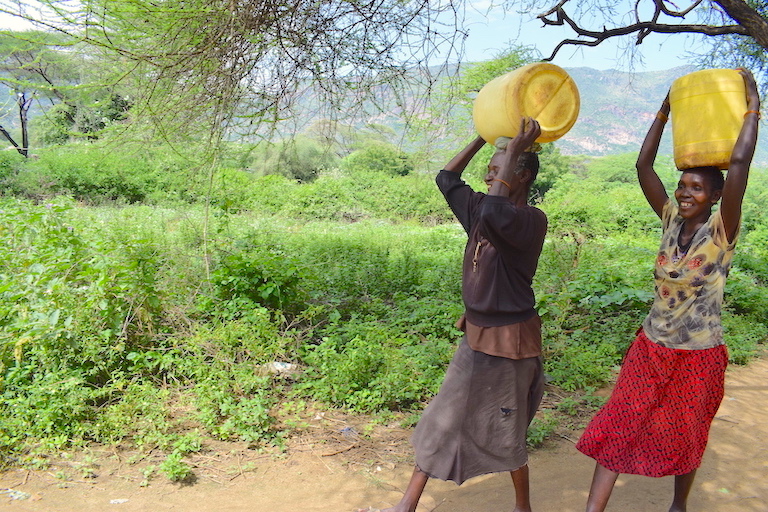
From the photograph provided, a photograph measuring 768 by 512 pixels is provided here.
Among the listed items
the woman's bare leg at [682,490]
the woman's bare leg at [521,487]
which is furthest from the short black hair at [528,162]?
the woman's bare leg at [682,490]

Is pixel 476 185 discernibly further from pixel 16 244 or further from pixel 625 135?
pixel 625 135

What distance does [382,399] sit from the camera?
3918 millimetres

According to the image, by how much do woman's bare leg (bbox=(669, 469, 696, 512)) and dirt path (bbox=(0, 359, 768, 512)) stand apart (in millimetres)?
268

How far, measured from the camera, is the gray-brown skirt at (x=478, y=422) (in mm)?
2344

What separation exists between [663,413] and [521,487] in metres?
0.66

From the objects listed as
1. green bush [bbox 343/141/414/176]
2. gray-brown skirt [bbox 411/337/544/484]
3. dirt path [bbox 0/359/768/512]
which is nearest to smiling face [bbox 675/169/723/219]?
gray-brown skirt [bbox 411/337/544/484]

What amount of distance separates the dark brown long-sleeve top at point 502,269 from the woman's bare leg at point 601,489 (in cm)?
58

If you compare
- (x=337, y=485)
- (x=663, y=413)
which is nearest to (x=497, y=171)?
(x=663, y=413)

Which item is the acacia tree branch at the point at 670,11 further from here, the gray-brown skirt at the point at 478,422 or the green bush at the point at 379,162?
the green bush at the point at 379,162

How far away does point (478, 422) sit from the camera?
2.35 metres

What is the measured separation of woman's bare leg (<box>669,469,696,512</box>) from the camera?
8.29ft

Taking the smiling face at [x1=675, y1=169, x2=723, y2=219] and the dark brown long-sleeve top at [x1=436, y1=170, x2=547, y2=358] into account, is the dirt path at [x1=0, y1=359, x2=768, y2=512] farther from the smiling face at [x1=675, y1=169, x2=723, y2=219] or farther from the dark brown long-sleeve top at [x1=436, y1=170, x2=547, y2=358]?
the smiling face at [x1=675, y1=169, x2=723, y2=219]

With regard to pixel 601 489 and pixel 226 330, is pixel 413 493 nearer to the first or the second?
pixel 601 489

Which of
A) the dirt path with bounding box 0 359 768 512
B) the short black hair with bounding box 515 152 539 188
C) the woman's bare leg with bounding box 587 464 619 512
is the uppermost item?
the short black hair with bounding box 515 152 539 188
